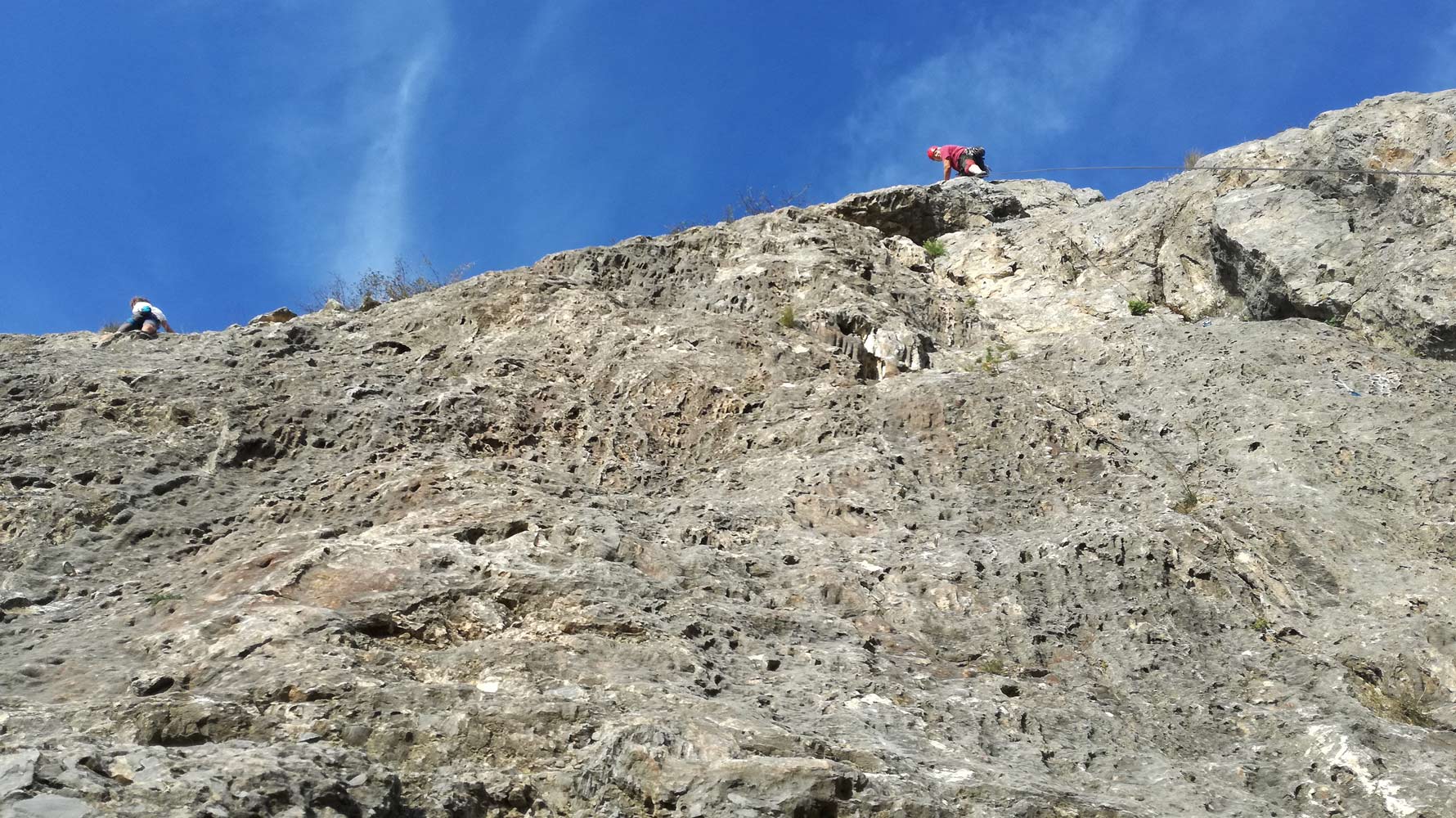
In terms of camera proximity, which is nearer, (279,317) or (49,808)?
(49,808)

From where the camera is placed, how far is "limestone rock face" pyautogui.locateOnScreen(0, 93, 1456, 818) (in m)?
5.94

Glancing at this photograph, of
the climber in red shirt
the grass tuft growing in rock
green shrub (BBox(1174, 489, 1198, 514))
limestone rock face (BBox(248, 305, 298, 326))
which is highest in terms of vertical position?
the climber in red shirt

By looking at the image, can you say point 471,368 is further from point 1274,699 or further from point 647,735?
point 1274,699

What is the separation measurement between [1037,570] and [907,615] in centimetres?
117

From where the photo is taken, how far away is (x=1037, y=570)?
845cm

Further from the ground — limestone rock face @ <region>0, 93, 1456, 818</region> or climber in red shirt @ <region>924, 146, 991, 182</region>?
climber in red shirt @ <region>924, 146, 991, 182</region>

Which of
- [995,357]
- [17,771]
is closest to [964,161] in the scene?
[995,357]

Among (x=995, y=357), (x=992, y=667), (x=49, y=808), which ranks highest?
(x=995, y=357)

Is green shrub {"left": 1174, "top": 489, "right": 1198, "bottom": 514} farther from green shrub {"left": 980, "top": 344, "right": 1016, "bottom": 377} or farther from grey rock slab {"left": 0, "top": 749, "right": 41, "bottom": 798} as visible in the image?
grey rock slab {"left": 0, "top": 749, "right": 41, "bottom": 798}

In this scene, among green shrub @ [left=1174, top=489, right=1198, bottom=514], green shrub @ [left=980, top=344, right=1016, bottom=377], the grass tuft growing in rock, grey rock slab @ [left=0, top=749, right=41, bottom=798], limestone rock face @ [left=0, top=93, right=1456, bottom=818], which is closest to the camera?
grey rock slab @ [left=0, top=749, right=41, bottom=798]

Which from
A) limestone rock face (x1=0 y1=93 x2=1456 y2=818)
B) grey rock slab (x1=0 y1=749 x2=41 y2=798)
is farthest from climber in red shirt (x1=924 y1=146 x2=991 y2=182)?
grey rock slab (x1=0 y1=749 x2=41 y2=798)

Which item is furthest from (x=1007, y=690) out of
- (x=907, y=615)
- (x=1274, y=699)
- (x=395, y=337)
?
(x=395, y=337)

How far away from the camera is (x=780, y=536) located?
8969mm

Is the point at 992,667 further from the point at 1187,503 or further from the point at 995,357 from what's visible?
the point at 995,357
